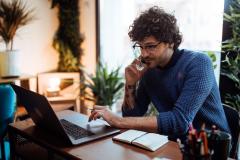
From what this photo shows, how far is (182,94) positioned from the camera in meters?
1.38

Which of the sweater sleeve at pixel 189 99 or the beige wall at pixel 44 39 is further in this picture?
the beige wall at pixel 44 39

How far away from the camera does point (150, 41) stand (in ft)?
4.88

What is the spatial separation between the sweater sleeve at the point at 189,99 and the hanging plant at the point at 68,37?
2.49 m

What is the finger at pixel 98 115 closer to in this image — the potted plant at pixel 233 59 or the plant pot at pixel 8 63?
the potted plant at pixel 233 59

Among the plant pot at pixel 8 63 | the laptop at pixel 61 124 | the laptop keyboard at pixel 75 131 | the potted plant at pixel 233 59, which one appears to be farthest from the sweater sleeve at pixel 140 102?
the plant pot at pixel 8 63

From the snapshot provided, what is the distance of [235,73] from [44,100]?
1.62 meters

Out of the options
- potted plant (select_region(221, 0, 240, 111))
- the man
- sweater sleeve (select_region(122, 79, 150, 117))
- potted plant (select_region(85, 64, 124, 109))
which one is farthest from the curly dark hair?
potted plant (select_region(85, 64, 124, 109))

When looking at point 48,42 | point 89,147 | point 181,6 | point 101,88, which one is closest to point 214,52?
point 181,6

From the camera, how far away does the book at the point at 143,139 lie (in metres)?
1.12

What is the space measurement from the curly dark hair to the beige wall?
7.13 feet

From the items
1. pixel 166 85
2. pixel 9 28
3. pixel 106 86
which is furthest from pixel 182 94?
pixel 9 28

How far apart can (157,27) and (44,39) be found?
8.14 ft

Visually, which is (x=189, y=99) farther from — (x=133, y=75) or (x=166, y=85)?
(x=133, y=75)

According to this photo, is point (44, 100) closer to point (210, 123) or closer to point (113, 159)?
point (113, 159)
